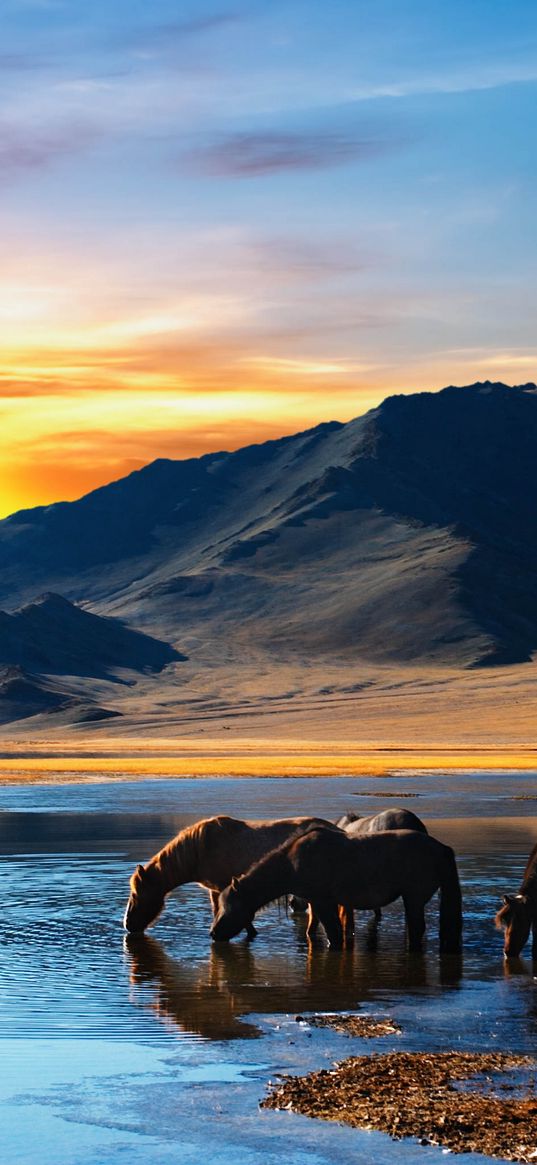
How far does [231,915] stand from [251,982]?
2.31 meters

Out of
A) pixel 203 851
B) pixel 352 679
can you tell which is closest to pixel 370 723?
pixel 352 679

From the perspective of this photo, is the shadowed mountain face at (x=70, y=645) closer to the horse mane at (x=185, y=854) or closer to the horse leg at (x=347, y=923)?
the horse mane at (x=185, y=854)

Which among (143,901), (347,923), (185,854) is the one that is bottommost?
(347,923)

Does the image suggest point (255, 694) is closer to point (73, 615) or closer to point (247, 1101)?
point (73, 615)

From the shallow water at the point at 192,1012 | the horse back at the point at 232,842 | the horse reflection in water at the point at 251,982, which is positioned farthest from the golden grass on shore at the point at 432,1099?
the horse back at the point at 232,842

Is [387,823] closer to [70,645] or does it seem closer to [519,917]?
[519,917]

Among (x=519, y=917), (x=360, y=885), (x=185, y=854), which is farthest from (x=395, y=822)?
(x=519, y=917)

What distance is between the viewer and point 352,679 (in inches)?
6683

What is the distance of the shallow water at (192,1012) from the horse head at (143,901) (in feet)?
1.24

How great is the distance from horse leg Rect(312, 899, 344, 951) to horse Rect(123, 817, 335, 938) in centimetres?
160

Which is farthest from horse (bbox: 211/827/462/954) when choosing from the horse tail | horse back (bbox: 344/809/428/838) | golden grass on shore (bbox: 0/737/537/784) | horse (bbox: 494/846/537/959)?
golden grass on shore (bbox: 0/737/537/784)

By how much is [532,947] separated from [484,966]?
3.33 feet

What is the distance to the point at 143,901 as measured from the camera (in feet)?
66.1

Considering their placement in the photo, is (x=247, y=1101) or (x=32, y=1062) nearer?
(x=247, y=1101)
